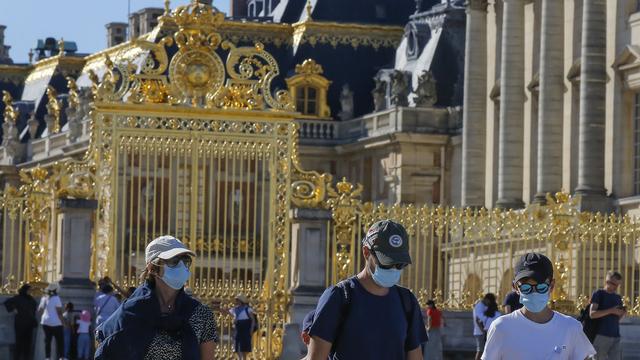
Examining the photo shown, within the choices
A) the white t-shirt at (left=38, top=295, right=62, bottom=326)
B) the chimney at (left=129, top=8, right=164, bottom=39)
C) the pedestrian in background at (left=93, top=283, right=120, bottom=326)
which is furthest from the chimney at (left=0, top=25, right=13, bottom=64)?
the pedestrian in background at (left=93, top=283, right=120, bottom=326)

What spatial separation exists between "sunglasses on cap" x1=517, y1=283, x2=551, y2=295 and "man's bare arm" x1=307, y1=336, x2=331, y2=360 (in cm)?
101

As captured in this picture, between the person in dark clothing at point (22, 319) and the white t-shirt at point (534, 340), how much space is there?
48.4 feet

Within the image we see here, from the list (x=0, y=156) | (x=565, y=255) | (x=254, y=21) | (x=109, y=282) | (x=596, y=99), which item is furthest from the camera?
(x=0, y=156)

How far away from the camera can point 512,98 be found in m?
49.0

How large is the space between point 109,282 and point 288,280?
284 centimetres

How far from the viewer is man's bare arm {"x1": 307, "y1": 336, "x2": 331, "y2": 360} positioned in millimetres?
11664

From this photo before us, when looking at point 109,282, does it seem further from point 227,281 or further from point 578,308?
point 578,308

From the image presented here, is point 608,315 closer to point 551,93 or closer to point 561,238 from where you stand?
point 561,238

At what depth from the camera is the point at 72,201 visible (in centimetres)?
2673

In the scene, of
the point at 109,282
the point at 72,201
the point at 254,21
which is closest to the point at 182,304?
the point at 109,282

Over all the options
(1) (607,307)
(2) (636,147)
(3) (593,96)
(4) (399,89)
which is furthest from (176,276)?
(4) (399,89)

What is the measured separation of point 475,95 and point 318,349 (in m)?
40.7

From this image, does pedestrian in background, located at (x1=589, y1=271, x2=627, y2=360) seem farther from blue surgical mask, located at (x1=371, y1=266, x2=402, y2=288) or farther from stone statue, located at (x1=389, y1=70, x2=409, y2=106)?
stone statue, located at (x1=389, y1=70, x2=409, y2=106)

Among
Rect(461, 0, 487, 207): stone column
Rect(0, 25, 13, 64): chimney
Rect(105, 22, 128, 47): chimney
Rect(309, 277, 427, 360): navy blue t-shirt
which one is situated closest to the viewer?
Rect(309, 277, 427, 360): navy blue t-shirt
